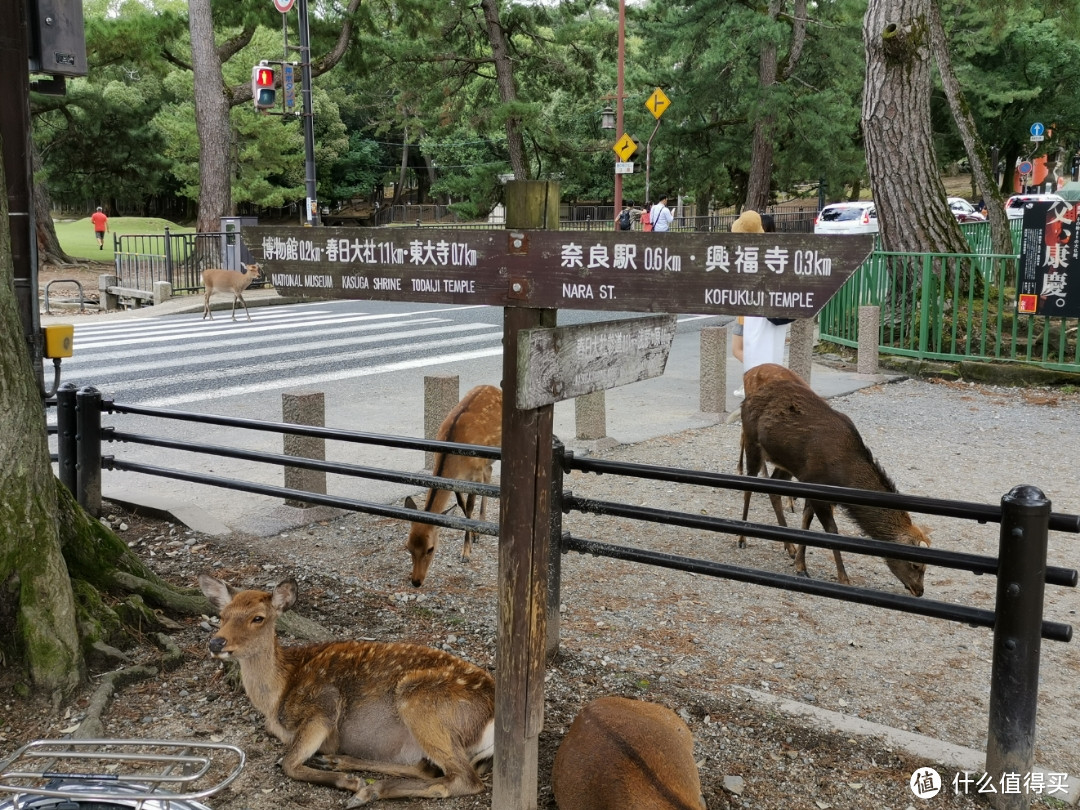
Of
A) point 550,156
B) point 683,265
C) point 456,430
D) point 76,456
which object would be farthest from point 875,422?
point 550,156

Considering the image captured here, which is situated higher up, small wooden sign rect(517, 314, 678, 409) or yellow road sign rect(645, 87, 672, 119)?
yellow road sign rect(645, 87, 672, 119)

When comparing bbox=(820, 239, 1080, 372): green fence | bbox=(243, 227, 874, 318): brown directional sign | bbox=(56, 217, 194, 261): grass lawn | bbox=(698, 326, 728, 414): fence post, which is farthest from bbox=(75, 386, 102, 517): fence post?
bbox=(56, 217, 194, 261): grass lawn

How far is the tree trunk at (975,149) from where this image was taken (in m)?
19.2

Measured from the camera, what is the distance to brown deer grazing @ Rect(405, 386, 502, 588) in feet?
19.2

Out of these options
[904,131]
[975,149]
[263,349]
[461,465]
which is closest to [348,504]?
[461,465]

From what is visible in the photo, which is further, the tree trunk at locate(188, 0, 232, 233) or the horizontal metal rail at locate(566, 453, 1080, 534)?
the tree trunk at locate(188, 0, 232, 233)

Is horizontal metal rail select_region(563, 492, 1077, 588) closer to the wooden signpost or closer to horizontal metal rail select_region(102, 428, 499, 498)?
horizontal metal rail select_region(102, 428, 499, 498)

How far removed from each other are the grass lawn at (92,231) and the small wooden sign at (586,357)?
129ft

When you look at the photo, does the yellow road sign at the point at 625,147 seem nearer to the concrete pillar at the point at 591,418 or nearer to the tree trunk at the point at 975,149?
the tree trunk at the point at 975,149

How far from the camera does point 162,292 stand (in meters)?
22.7

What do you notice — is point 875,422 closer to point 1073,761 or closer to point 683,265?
point 1073,761

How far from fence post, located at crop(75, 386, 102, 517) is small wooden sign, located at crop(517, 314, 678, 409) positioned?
4022 mm

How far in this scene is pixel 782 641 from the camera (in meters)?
5.36

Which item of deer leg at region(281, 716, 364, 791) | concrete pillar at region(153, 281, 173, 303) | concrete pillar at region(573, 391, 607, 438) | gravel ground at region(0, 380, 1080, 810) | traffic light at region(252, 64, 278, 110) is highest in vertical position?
traffic light at region(252, 64, 278, 110)
